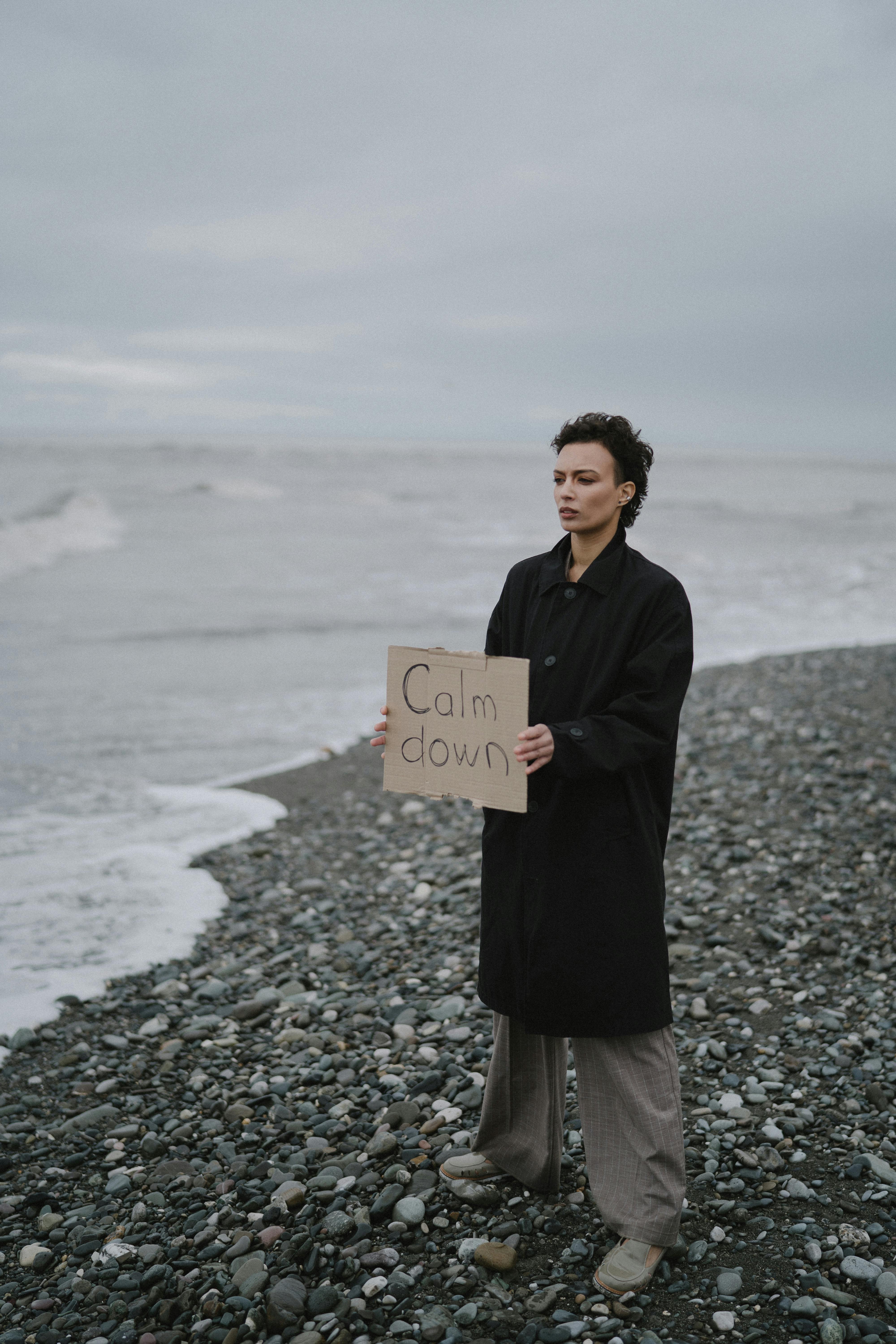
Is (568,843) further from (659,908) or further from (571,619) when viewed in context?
(571,619)

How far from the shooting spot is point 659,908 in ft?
9.32

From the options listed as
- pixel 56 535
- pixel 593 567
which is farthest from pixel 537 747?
pixel 56 535

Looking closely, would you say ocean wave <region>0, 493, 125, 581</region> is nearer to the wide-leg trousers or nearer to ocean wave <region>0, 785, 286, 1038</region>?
ocean wave <region>0, 785, 286, 1038</region>

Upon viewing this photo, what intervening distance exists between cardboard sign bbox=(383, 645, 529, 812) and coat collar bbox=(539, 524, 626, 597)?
1.06 feet

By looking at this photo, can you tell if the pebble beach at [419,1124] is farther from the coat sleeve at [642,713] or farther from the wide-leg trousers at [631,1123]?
the coat sleeve at [642,713]

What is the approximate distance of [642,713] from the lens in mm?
2656

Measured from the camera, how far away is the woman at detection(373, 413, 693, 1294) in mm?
2738

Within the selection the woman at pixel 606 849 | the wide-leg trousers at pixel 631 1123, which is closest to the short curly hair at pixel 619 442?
the woman at pixel 606 849

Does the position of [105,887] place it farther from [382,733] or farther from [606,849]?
[606,849]

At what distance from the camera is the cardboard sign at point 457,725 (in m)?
2.73

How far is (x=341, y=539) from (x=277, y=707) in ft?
68.0

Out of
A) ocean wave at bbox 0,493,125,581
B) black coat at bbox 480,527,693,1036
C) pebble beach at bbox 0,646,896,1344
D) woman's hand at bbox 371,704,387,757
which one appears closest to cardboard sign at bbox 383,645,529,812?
woman's hand at bbox 371,704,387,757

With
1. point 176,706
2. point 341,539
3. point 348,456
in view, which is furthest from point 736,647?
point 348,456

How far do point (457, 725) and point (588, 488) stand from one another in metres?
0.80
